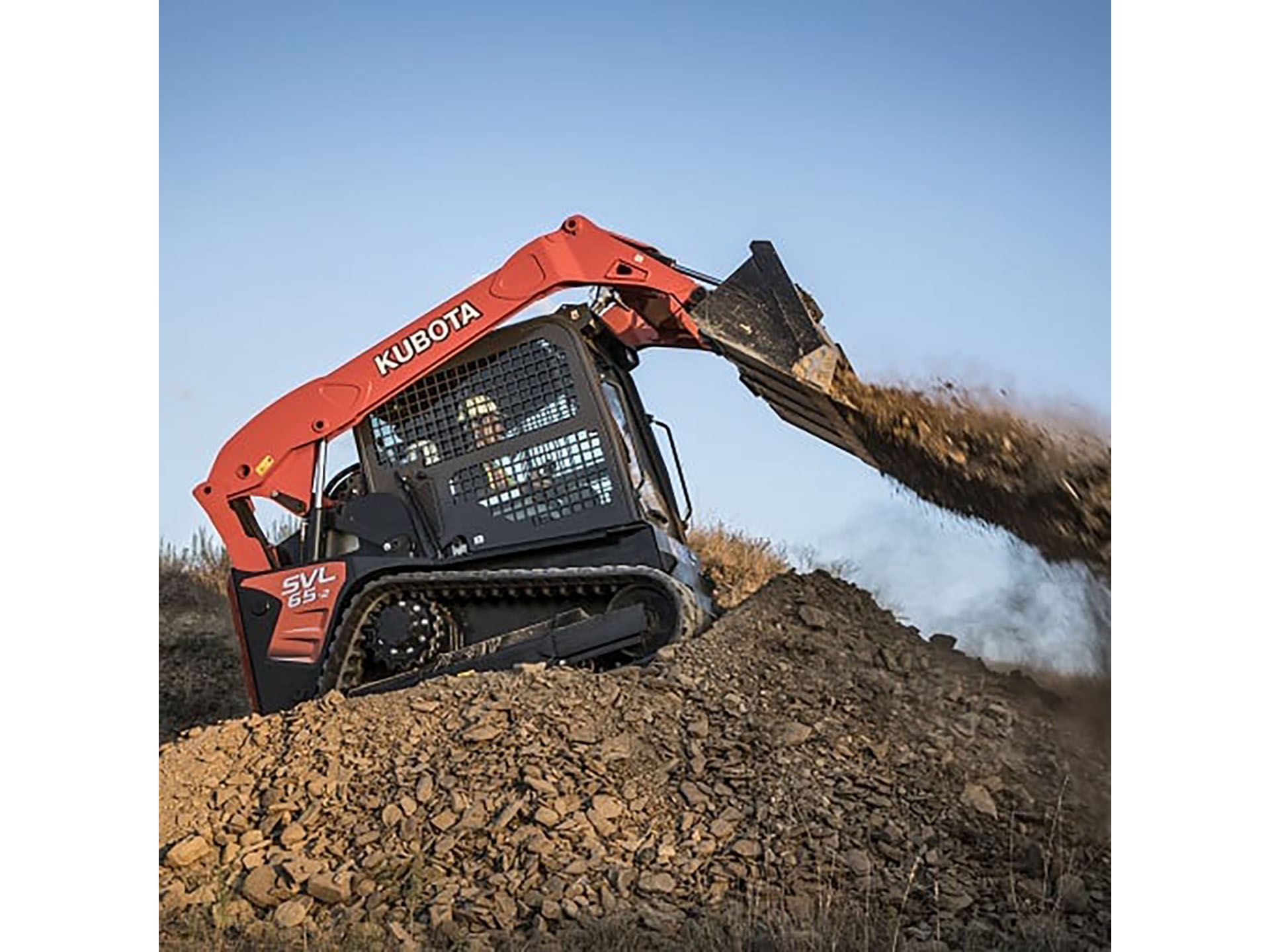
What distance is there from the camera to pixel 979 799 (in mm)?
4789

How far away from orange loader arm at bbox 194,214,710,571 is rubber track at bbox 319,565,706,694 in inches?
22.5

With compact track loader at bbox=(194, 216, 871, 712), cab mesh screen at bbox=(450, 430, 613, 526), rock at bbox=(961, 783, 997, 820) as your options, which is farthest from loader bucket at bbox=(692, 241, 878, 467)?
rock at bbox=(961, 783, 997, 820)

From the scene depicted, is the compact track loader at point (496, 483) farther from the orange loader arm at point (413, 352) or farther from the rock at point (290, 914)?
the rock at point (290, 914)

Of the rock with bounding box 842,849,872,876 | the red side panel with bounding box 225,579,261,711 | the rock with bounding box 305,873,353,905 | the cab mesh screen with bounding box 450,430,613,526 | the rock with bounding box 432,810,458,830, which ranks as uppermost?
the cab mesh screen with bounding box 450,430,613,526

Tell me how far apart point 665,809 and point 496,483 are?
209cm

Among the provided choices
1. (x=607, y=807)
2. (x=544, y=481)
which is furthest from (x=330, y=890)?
(x=544, y=481)

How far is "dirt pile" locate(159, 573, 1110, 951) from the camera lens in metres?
4.39

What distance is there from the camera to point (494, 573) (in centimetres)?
633

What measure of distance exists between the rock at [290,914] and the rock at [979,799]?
1.93 meters

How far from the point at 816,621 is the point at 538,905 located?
5.65ft

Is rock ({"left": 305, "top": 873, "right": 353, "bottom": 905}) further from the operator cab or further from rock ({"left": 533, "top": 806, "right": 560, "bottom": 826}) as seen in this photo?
the operator cab

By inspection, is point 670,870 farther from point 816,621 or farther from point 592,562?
point 592,562
